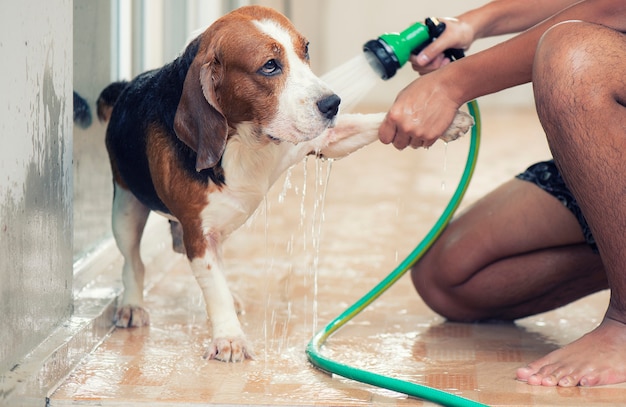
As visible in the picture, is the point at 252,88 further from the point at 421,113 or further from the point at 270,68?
the point at 421,113

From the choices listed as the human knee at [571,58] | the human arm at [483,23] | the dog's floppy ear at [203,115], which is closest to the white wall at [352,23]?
the human arm at [483,23]

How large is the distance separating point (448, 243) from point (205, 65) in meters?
0.84

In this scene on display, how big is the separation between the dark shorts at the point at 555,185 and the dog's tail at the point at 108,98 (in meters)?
0.99

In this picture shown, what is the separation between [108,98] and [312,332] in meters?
0.75

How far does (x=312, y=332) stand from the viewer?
2.29 meters

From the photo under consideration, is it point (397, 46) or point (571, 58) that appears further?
point (397, 46)

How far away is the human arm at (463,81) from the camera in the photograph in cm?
204

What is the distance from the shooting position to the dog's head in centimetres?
187

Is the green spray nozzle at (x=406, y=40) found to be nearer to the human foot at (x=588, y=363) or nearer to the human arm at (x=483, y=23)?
the human arm at (x=483, y=23)

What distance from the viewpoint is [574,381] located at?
1842mm

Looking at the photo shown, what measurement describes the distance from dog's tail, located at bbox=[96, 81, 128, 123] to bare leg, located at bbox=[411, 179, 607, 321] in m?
0.86

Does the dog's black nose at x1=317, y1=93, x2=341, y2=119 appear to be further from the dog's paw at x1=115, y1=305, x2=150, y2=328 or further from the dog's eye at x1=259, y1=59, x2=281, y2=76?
the dog's paw at x1=115, y1=305, x2=150, y2=328


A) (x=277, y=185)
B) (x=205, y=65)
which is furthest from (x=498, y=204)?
(x=277, y=185)

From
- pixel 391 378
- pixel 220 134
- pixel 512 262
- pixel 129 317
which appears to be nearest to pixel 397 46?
pixel 220 134
